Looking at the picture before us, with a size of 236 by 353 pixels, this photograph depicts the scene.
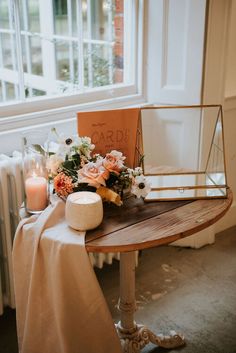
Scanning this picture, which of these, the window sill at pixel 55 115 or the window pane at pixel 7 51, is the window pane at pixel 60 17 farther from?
the window sill at pixel 55 115

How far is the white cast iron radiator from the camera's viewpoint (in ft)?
6.09

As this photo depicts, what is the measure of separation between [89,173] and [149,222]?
255 millimetres

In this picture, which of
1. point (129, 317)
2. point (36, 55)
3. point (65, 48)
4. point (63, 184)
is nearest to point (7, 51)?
point (36, 55)

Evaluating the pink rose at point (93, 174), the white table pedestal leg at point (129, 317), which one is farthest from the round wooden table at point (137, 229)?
the pink rose at point (93, 174)

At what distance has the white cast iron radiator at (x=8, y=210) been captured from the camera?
1855mm

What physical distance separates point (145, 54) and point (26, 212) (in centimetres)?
136

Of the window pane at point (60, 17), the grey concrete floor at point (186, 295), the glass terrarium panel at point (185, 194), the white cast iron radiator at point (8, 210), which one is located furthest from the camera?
the window pane at point (60, 17)

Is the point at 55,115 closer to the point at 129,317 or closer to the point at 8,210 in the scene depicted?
the point at 8,210

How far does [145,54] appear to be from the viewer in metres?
2.49

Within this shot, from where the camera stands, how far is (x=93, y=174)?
1.43 m

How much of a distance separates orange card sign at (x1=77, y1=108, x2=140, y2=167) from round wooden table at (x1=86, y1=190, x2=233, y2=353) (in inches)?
8.4

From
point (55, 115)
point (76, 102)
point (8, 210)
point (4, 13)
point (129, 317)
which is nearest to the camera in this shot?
point (129, 317)

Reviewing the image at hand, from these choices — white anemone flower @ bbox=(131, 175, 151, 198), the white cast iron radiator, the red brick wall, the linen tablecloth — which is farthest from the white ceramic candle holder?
the red brick wall

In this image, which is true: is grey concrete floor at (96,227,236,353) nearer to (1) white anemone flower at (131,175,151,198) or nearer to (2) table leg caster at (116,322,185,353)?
(2) table leg caster at (116,322,185,353)
